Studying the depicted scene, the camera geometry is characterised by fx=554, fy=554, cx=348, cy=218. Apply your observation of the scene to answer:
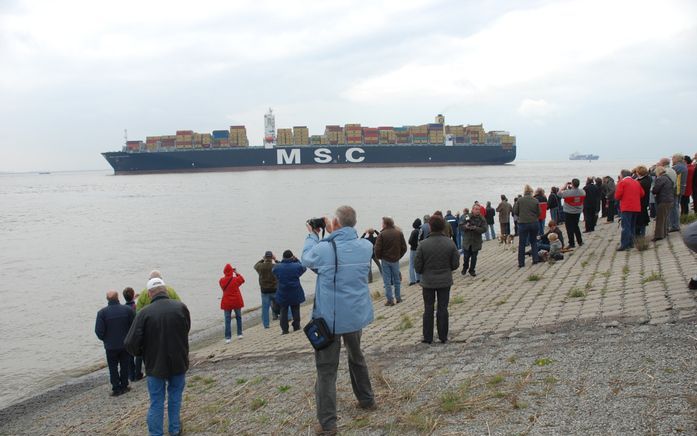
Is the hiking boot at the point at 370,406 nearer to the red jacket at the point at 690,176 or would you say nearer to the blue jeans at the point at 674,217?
the blue jeans at the point at 674,217

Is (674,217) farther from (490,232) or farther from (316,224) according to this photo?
(490,232)

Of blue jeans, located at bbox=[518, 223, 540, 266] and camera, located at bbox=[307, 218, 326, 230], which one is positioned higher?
camera, located at bbox=[307, 218, 326, 230]

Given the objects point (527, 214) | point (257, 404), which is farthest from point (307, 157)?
point (257, 404)

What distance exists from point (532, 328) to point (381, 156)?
11387cm

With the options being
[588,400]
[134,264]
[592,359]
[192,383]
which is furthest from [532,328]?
[134,264]

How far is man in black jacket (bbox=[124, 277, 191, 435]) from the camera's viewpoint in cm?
467

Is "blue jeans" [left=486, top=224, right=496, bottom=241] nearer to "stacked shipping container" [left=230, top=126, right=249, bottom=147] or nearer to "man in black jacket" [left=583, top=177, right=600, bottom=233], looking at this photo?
"man in black jacket" [left=583, top=177, right=600, bottom=233]

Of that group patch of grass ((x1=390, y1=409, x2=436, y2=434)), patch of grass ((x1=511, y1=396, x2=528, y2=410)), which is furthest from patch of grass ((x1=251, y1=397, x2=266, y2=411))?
patch of grass ((x1=511, y1=396, x2=528, y2=410))

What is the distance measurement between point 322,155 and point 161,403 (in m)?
116

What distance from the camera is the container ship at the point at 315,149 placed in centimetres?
11625

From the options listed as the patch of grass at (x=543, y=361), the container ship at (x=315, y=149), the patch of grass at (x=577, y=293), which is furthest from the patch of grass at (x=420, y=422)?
the container ship at (x=315, y=149)

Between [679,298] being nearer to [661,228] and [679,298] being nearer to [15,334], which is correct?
[661,228]

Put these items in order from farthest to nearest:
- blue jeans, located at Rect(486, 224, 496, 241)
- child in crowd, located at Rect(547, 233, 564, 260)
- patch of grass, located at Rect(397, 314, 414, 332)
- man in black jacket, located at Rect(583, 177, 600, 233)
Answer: blue jeans, located at Rect(486, 224, 496, 241), man in black jacket, located at Rect(583, 177, 600, 233), child in crowd, located at Rect(547, 233, 564, 260), patch of grass, located at Rect(397, 314, 414, 332)

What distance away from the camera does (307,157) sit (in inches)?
4724
